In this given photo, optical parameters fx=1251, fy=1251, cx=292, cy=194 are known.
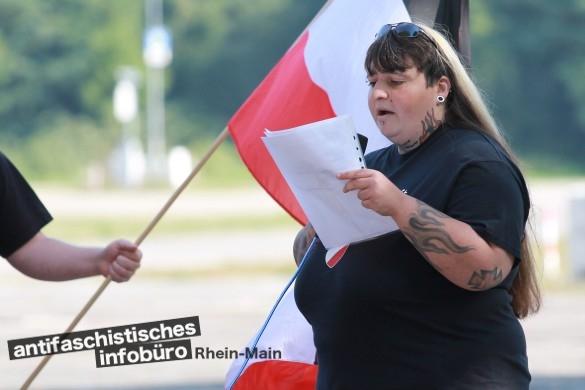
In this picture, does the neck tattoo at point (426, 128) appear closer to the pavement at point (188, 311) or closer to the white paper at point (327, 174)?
the white paper at point (327, 174)

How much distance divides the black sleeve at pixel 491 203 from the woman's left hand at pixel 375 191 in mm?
165

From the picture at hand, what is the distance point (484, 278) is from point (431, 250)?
0.48 ft

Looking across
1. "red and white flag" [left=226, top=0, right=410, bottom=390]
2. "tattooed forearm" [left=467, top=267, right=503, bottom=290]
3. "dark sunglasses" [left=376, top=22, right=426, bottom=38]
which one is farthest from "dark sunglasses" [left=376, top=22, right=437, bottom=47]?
"red and white flag" [left=226, top=0, right=410, bottom=390]

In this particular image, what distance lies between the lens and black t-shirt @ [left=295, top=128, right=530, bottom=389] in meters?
2.94

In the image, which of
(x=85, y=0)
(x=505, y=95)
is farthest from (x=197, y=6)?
(x=505, y=95)

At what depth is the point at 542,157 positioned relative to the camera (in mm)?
56219

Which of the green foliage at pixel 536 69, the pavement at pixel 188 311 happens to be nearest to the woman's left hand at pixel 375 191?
the pavement at pixel 188 311

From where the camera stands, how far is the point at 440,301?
300 centimetres

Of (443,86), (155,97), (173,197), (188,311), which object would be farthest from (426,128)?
(155,97)

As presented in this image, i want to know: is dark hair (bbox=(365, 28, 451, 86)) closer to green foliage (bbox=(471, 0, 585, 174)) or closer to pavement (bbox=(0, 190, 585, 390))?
pavement (bbox=(0, 190, 585, 390))

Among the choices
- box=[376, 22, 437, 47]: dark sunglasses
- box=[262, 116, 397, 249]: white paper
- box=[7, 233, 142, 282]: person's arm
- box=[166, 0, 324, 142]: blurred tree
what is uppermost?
box=[166, 0, 324, 142]: blurred tree

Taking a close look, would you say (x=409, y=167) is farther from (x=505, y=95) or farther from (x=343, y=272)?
(x=505, y=95)

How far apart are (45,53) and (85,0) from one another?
3.18m

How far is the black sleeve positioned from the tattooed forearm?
62mm
